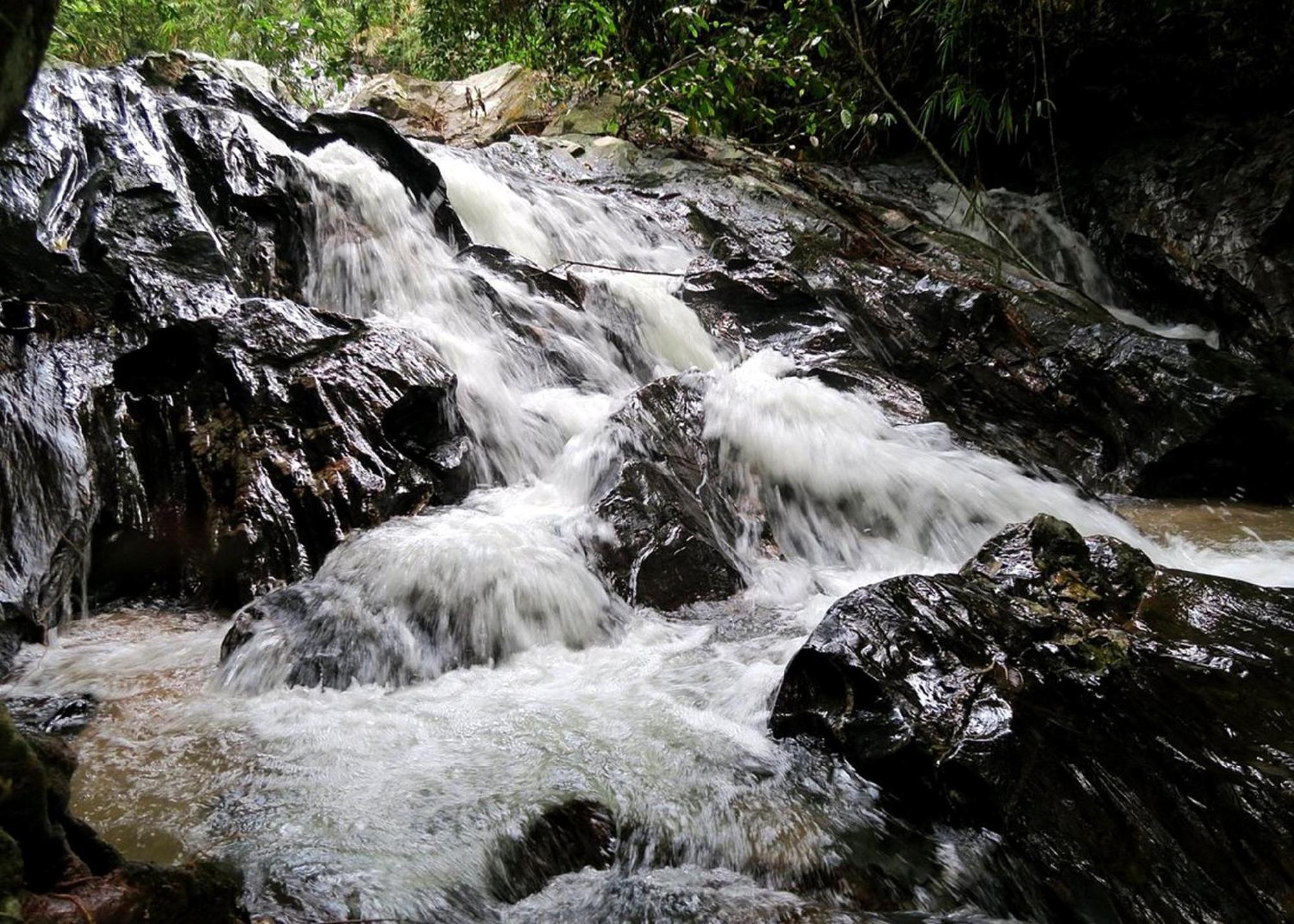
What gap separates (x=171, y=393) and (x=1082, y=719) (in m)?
4.39

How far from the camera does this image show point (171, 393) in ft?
13.5

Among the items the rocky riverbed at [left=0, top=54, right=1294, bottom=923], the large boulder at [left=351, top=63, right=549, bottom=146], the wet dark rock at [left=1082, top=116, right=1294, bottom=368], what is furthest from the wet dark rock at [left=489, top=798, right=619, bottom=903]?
the large boulder at [left=351, top=63, right=549, bottom=146]

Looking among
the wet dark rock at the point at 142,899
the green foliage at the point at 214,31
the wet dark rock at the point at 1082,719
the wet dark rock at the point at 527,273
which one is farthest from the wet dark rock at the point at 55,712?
the green foliage at the point at 214,31

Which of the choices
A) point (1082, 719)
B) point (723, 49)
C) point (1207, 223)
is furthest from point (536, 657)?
point (723, 49)

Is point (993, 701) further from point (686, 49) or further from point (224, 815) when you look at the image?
point (686, 49)

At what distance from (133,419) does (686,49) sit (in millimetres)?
8934

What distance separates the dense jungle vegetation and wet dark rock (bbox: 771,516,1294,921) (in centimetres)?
479

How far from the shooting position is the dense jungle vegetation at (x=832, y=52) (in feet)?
25.1

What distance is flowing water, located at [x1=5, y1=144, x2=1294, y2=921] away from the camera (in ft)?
6.89

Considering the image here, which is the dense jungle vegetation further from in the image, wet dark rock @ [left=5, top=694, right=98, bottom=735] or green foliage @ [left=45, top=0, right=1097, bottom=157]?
wet dark rock @ [left=5, top=694, right=98, bottom=735]

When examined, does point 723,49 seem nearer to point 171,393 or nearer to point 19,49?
point 171,393

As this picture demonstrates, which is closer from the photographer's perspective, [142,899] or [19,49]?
[19,49]

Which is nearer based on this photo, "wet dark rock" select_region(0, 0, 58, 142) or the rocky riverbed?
"wet dark rock" select_region(0, 0, 58, 142)

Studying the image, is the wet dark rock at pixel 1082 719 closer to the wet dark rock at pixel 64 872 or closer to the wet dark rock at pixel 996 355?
the wet dark rock at pixel 64 872
